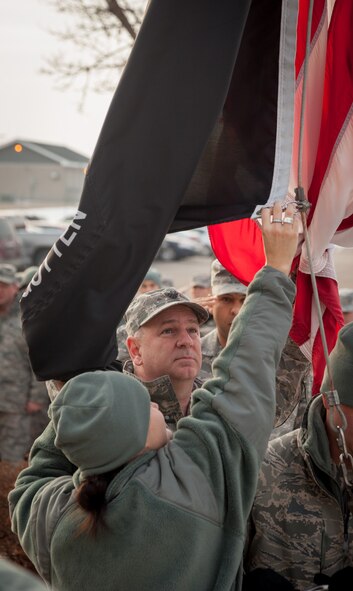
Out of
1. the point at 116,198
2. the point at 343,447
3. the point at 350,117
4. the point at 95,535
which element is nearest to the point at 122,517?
the point at 95,535

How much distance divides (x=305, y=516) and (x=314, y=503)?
55 mm

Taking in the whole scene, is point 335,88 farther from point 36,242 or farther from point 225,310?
point 36,242

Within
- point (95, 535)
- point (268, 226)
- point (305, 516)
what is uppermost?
point (268, 226)

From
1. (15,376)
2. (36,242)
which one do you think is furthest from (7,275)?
(36,242)

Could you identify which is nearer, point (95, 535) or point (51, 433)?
point (95, 535)

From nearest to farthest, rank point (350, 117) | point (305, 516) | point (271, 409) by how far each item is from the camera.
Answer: point (271, 409) < point (305, 516) < point (350, 117)

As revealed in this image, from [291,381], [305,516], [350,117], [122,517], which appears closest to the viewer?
[122,517]

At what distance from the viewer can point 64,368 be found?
2.41 metres

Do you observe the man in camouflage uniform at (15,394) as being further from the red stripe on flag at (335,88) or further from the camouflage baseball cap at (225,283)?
the red stripe on flag at (335,88)

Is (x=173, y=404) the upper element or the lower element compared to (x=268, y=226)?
lower

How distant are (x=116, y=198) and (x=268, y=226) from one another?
524mm

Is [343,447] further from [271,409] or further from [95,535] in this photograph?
[95,535]

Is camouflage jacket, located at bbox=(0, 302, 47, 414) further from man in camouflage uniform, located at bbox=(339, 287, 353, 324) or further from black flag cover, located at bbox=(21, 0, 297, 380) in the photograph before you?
black flag cover, located at bbox=(21, 0, 297, 380)

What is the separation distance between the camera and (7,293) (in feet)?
23.4
